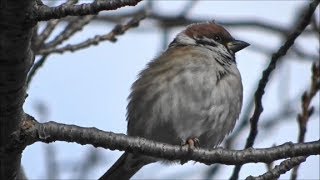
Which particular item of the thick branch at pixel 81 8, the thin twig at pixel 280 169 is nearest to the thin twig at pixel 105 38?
the thin twig at pixel 280 169

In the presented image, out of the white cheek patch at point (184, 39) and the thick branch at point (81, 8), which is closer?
the thick branch at point (81, 8)

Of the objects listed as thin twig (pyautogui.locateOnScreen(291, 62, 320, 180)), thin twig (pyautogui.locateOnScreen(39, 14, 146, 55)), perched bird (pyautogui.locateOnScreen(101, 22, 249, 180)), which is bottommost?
perched bird (pyautogui.locateOnScreen(101, 22, 249, 180))

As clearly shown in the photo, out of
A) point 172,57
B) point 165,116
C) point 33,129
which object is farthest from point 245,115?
point 33,129

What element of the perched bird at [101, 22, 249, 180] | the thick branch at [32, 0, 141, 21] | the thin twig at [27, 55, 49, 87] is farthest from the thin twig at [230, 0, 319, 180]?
the thin twig at [27, 55, 49, 87]

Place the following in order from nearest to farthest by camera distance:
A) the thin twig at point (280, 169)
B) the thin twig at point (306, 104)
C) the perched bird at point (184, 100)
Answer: the thin twig at point (280, 169), the thin twig at point (306, 104), the perched bird at point (184, 100)

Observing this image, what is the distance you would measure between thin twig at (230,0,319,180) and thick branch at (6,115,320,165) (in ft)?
1.24

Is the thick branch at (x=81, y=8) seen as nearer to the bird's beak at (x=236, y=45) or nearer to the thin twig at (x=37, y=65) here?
the thin twig at (x=37, y=65)

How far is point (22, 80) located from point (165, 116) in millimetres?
2075

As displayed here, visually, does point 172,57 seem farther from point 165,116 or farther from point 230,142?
point 230,142

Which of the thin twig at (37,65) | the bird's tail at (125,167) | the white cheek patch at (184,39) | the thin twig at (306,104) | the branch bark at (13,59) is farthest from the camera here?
the white cheek patch at (184,39)

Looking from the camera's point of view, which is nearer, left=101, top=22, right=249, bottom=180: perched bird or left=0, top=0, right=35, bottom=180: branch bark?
left=0, top=0, right=35, bottom=180: branch bark

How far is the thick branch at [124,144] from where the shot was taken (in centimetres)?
237

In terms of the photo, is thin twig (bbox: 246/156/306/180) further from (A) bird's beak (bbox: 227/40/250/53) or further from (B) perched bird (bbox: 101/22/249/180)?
(A) bird's beak (bbox: 227/40/250/53)

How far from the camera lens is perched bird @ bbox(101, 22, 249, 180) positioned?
401 centimetres
